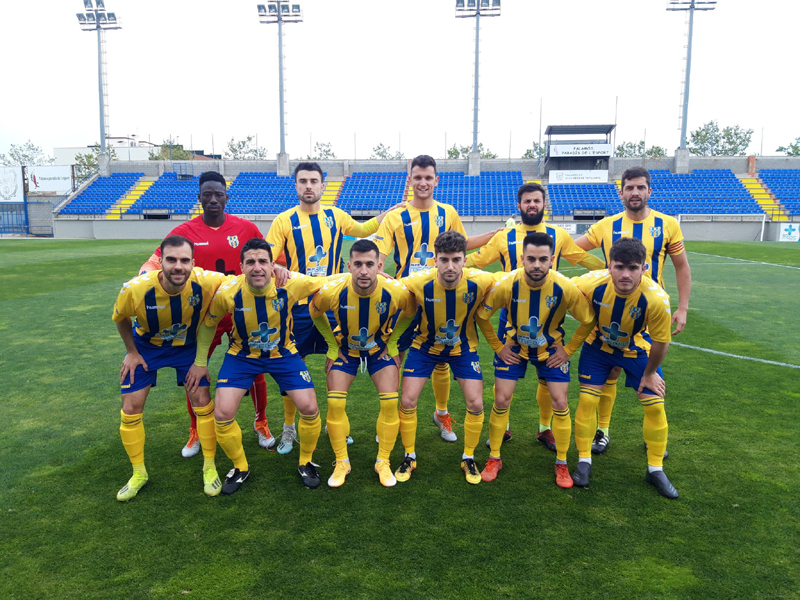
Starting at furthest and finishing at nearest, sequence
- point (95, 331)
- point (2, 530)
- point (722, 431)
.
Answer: point (95, 331)
point (722, 431)
point (2, 530)

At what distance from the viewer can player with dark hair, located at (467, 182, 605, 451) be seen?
438 centimetres

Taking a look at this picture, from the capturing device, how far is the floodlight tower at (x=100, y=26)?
32.9m

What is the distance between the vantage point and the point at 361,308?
13.1 feet

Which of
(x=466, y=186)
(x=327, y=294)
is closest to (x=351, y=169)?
(x=466, y=186)

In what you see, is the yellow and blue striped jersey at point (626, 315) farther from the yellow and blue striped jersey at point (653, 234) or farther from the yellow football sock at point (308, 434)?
the yellow football sock at point (308, 434)

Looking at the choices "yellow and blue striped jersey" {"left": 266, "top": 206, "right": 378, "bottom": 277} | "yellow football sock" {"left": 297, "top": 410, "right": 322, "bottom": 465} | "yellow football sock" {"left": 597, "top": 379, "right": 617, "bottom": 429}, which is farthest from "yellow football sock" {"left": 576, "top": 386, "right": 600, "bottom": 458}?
"yellow and blue striped jersey" {"left": 266, "top": 206, "right": 378, "bottom": 277}

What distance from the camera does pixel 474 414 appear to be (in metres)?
4.04

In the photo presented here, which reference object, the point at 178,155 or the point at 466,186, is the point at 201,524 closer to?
the point at 466,186

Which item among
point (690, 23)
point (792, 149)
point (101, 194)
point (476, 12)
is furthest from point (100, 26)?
point (792, 149)

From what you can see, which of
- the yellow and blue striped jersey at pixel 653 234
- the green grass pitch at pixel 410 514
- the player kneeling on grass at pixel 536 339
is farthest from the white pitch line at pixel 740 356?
the player kneeling on grass at pixel 536 339

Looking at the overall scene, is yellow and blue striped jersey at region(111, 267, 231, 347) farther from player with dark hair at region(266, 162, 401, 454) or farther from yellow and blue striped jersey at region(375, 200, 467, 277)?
yellow and blue striped jersey at region(375, 200, 467, 277)

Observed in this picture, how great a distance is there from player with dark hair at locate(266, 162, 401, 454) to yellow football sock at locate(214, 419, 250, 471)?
0.67m

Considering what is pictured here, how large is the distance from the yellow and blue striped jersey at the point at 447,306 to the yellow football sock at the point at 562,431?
0.80m

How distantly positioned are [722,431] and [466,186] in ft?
105
